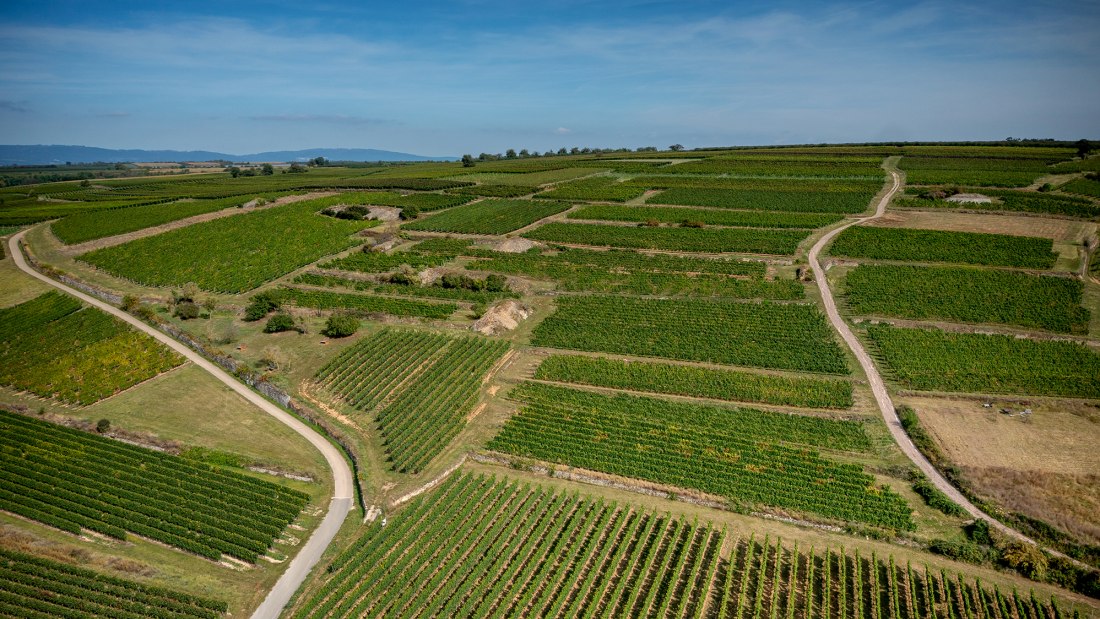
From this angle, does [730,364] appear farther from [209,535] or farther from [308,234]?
[308,234]

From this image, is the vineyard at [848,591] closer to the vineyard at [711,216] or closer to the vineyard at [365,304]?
the vineyard at [365,304]

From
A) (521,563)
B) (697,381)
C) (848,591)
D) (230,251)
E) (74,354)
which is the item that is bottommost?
(848,591)

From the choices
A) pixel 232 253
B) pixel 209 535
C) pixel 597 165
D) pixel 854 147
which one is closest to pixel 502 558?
pixel 209 535

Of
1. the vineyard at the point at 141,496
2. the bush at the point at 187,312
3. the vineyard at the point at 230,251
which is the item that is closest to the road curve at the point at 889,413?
the vineyard at the point at 141,496

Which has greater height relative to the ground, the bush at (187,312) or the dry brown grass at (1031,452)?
the bush at (187,312)

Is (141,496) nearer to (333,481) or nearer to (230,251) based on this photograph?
(333,481)

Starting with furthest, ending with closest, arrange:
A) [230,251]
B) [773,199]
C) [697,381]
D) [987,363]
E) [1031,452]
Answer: [773,199]
[230,251]
[987,363]
[697,381]
[1031,452]

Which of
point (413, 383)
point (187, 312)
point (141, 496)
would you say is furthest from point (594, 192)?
point (141, 496)
